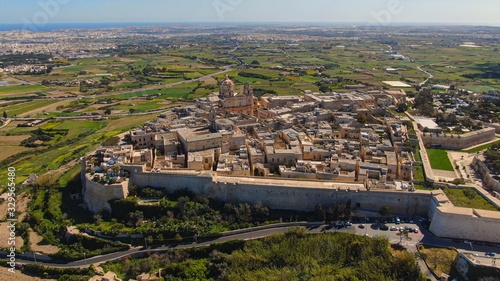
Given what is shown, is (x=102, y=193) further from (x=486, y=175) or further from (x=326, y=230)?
(x=486, y=175)

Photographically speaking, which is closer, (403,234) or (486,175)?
(403,234)

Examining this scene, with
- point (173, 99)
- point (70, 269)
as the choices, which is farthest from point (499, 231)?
point (173, 99)

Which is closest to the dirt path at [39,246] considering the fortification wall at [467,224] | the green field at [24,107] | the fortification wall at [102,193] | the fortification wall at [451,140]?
the fortification wall at [102,193]

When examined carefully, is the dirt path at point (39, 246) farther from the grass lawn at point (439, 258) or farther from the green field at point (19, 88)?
the green field at point (19, 88)

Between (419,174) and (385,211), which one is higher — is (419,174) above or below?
above

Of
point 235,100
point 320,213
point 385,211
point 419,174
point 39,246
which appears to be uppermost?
point 235,100

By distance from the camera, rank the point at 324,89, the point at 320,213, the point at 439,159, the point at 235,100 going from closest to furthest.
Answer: the point at 320,213, the point at 439,159, the point at 235,100, the point at 324,89

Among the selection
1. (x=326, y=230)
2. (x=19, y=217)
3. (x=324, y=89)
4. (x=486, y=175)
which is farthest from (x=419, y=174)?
(x=324, y=89)

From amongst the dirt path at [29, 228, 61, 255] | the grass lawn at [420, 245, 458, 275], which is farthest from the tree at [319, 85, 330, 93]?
the dirt path at [29, 228, 61, 255]
